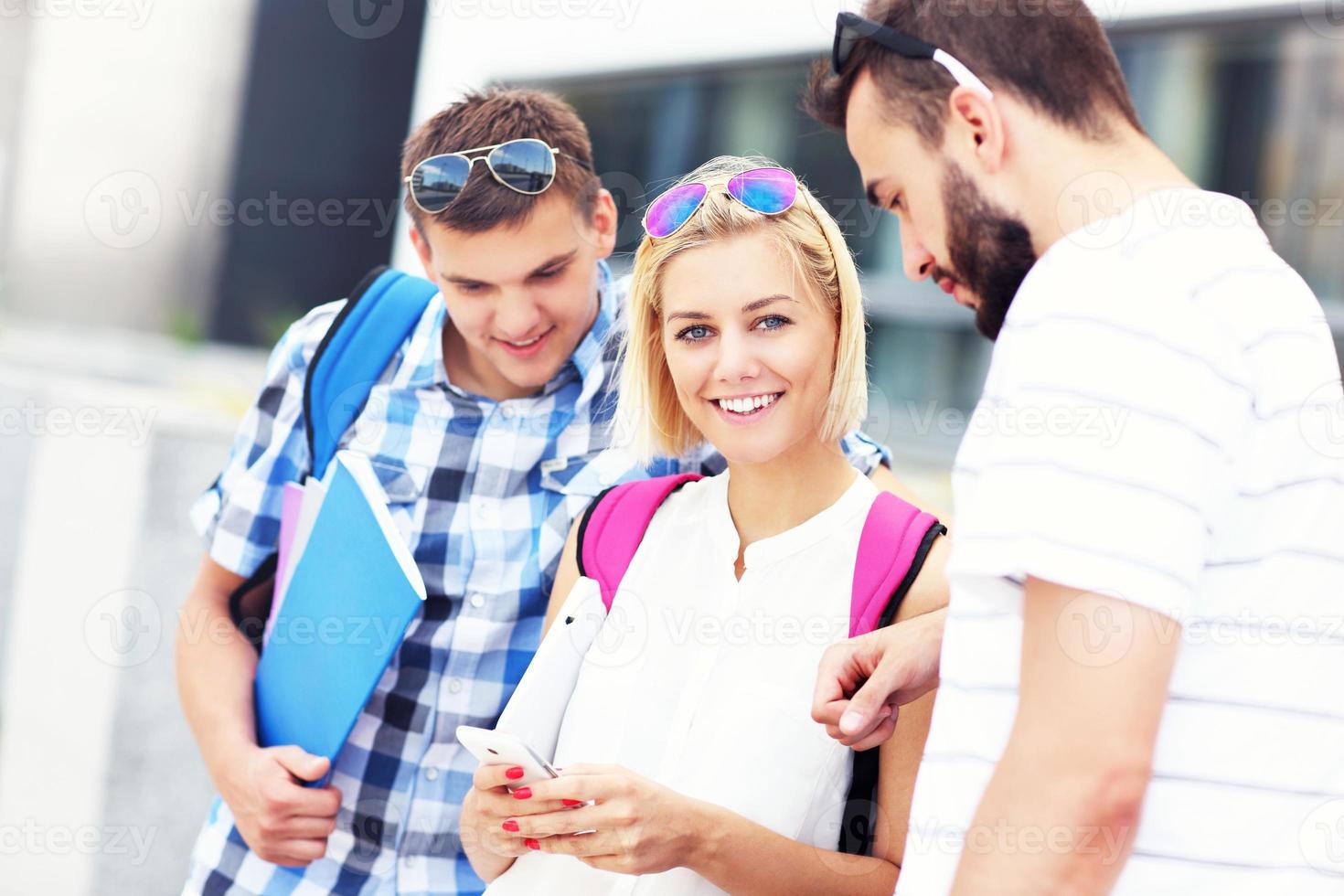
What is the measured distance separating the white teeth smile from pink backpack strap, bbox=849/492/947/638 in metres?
0.22

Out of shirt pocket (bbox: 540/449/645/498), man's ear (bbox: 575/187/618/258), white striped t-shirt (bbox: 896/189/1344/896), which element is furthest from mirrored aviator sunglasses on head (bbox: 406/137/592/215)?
white striped t-shirt (bbox: 896/189/1344/896)

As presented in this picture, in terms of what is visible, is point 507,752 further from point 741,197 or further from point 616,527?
point 741,197

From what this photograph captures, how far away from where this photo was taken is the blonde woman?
1.56 metres

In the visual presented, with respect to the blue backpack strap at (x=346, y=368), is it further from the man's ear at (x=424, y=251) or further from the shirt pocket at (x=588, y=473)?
the shirt pocket at (x=588, y=473)

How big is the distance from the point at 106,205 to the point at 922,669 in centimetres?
818

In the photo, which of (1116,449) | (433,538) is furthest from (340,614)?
(1116,449)

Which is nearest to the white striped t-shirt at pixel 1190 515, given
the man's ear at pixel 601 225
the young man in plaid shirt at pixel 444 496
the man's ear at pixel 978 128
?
the man's ear at pixel 978 128

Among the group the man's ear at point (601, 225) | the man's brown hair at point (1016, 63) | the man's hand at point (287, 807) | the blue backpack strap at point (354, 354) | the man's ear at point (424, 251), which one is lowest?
the man's hand at point (287, 807)

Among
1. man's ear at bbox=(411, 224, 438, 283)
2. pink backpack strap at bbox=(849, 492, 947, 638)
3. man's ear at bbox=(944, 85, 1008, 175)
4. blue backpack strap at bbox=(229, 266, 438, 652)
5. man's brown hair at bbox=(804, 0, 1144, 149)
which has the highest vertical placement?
man's brown hair at bbox=(804, 0, 1144, 149)

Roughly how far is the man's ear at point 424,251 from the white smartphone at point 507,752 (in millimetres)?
1017

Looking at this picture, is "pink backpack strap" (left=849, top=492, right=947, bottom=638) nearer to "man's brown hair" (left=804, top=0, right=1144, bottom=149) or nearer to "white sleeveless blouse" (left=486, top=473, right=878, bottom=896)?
"white sleeveless blouse" (left=486, top=473, right=878, bottom=896)

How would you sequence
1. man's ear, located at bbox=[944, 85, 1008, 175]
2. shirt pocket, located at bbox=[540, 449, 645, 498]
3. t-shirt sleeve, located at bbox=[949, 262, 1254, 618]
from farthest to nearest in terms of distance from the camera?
shirt pocket, located at bbox=[540, 449, 645, 498], man's ear, located at bbox=[944, 85, 1008, 175], t-shirt sleeve, located at bbox=[949, 262, 1254, 618]

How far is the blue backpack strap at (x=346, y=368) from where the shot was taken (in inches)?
84.4

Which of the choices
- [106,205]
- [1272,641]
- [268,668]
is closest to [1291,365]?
[1272,641]
